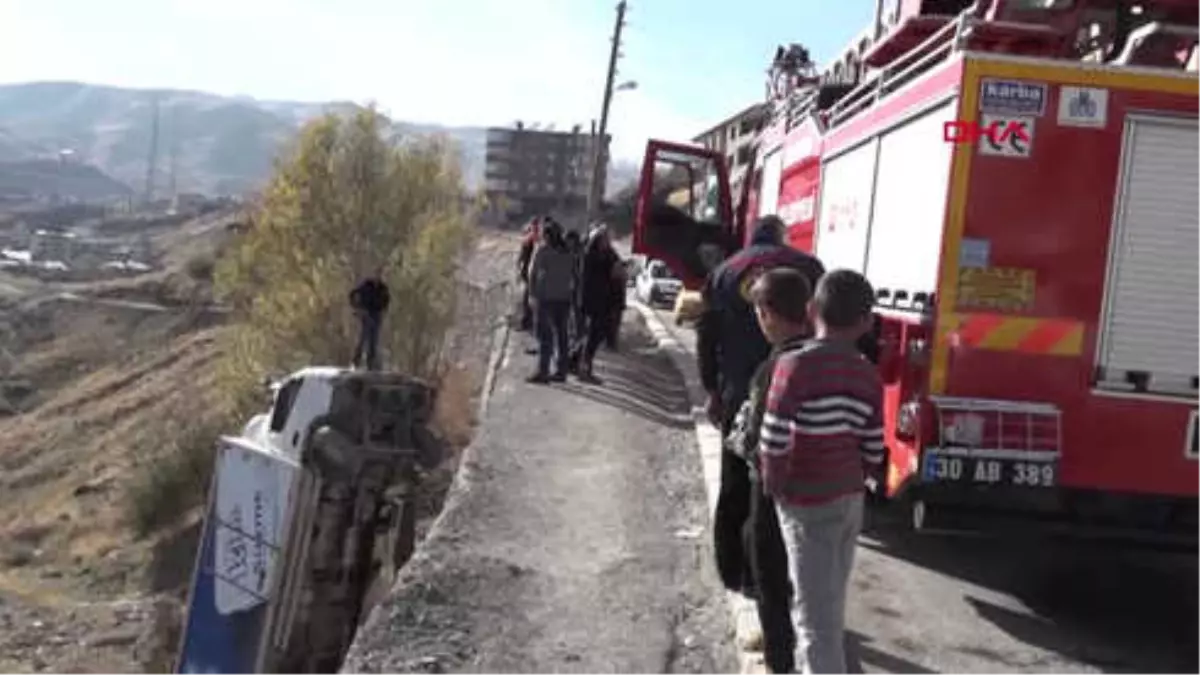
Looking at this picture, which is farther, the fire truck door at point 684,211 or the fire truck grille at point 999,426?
the fire truck door at point 684,211

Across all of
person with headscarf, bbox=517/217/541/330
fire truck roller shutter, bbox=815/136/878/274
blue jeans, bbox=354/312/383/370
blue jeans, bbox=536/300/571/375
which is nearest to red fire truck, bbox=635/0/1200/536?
fire truck roller shutter, bbox=815/136/878/274

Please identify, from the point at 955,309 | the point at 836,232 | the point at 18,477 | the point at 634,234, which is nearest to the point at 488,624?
the point at 955,309

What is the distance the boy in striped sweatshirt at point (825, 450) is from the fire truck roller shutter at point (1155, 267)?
2.09 metres

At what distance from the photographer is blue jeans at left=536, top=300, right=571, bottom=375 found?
41.3 feet

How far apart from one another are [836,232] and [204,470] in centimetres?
2191

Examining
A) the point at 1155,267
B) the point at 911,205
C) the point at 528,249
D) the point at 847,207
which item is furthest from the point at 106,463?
the point at 1155,267

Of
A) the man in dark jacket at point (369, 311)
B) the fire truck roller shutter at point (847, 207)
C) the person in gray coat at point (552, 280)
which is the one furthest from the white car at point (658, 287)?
the fire truck roller shutter at point (847, 207)

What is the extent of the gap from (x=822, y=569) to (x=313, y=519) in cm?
→ 419

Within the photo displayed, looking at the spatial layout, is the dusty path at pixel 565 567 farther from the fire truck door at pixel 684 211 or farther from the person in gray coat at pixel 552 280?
the fire truck door at pixel 684 211

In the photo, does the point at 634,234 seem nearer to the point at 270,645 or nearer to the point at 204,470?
the point at 270,645

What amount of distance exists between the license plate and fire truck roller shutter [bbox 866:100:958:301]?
779mm

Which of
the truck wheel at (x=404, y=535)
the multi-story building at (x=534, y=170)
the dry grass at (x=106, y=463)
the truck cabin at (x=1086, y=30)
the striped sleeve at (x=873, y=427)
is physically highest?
the multi-story building at (x=534, y=170)

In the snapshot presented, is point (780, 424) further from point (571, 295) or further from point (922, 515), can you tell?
point (571, 295)

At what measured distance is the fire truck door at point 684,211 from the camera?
44.8 ft
